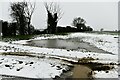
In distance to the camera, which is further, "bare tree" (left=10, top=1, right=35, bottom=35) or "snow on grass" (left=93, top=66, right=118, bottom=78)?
"bare tree" (left=10, top=1, right=35, bottom=35)

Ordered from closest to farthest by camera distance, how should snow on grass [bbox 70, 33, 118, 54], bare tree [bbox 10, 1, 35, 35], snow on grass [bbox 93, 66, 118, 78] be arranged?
snow on grass [bbox 93, 66, 118, 78]
snow on grass [bbox 70, 33, 118, 54]
bare tree [bbox 10, 1, 35, 35]

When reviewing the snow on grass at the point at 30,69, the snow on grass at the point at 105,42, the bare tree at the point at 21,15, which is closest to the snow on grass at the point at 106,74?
the snow on grass at the point at 30,69

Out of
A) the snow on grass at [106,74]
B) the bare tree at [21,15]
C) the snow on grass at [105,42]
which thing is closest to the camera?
the snow on grass at [106,74]

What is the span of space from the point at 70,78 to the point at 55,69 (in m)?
1.43

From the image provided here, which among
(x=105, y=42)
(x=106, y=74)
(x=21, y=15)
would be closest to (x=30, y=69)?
(x=106, y=74)

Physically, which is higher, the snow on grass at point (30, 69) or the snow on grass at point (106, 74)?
the snow on grass at point (30, 69)

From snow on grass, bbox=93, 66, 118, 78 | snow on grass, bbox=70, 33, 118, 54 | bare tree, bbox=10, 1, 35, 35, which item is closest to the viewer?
snow on grass, bbox=93, 66, 118, 78

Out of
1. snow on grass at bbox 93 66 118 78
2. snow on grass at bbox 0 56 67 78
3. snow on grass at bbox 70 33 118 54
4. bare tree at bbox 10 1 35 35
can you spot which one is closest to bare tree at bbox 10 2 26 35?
bare tree at bbox 10 1 35 35

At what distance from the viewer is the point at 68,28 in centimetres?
6084

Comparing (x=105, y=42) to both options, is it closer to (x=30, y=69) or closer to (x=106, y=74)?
(x=106, y=74)

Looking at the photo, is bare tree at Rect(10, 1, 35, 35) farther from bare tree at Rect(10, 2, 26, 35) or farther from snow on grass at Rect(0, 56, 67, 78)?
snow on grass at Rect(0, 56, 67, 78)

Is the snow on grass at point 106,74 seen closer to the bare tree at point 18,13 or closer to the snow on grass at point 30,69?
the snow on grass at point 30,69

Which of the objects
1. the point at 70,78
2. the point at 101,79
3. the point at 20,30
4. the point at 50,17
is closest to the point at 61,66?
the point at 70,78

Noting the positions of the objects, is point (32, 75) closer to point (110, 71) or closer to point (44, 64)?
point (44, 64)
